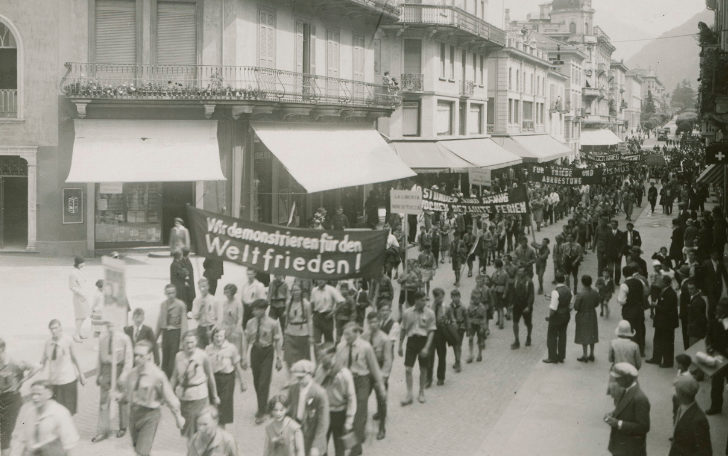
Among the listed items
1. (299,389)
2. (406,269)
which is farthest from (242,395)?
(406,269)

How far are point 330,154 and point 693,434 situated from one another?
23383 mm

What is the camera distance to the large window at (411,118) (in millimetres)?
43250

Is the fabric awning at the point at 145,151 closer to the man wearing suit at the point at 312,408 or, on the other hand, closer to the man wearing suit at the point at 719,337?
the man wearing suit at the point at 312,408

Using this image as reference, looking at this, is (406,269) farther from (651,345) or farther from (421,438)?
(421,438)

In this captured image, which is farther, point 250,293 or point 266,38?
point 266,38

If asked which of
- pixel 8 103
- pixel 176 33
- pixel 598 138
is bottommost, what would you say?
pixel 8 103

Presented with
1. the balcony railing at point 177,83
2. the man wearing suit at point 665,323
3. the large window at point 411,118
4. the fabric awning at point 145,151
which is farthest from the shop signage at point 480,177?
the large window at point 411,118

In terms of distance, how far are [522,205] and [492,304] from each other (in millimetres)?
6093

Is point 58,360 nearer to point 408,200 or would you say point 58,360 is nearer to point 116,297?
point 116,297

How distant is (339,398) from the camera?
1001 centimetres

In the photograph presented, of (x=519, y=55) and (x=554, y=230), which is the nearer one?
(x=554, y=230)

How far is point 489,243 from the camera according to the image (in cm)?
2473

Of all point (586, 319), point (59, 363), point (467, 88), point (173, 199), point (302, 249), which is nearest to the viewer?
point (59, 363)

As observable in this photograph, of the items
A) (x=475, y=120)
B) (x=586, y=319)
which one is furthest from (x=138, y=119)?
(x=475, y=120)
